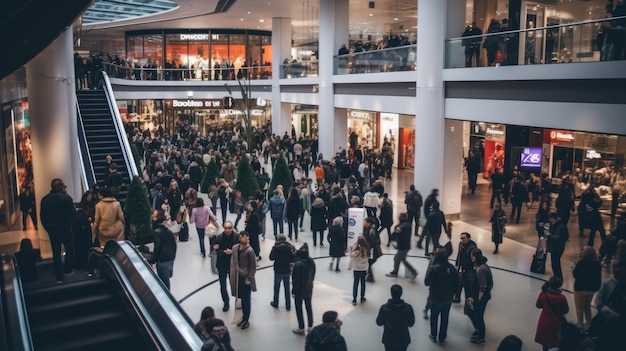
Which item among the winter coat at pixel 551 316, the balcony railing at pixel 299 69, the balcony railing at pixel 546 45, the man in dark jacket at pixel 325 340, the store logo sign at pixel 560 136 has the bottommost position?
the winter coat at pixel 551 316

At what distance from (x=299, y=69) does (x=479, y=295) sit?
77.8 ft

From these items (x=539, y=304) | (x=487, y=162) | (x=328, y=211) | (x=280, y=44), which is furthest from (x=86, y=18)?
(x=539, y=304)

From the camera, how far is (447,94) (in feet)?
54.3

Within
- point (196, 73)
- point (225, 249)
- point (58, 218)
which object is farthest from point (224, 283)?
point (196, 73)

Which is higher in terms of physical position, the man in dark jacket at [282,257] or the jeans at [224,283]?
the man in dark jacket at [282,257]

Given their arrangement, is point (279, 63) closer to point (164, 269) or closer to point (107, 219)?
point (107, 219)

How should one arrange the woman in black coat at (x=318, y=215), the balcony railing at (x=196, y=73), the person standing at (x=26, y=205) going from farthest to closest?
the balcony railing at (x=196, y=73) → the person standing at (x=26, y=205) → the woman in black coat at (x=318, y=215)

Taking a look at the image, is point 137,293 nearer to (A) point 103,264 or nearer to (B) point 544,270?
(A) point 103,264

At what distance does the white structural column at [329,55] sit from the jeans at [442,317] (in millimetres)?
17554

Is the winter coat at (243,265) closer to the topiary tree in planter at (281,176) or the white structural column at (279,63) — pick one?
the topiary tree in planter at (281,176)

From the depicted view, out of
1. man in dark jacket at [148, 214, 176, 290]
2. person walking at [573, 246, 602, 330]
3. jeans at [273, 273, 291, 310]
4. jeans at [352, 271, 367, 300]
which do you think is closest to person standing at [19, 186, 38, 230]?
man in dark jacket at [148, 214, 176, 290]

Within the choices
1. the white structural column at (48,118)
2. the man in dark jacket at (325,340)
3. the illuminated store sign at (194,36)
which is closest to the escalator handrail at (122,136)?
the white structural column at (48,118)

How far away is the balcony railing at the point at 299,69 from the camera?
28.5 m

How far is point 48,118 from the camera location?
12.1 meters
